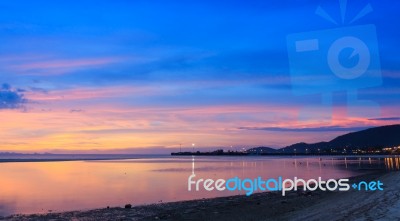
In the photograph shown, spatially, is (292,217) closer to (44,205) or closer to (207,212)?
(207,212)

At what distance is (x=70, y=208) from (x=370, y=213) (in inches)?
588

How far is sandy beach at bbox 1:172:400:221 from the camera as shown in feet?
41.6

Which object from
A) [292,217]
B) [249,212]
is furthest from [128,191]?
[292,217]

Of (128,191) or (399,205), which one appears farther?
(128,191)

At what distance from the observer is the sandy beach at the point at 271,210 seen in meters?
12.7

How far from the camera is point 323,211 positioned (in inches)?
549

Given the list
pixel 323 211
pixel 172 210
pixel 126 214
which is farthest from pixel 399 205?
pixel 126 214

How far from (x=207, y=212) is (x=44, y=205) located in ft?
34.0

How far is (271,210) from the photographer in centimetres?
1589

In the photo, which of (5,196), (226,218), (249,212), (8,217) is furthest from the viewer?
(5,196)

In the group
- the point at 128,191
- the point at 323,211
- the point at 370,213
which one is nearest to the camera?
the point at 370,213

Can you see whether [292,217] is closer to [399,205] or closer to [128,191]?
[399,205]

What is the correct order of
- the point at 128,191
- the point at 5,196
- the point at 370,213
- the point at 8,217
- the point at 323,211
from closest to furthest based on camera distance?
1. the point at 370,213
2. the point at 323,211
3. the point at 8,217
4. the point at 5,196
5. the point at 128,191

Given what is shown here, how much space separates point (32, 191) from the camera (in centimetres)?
2955
